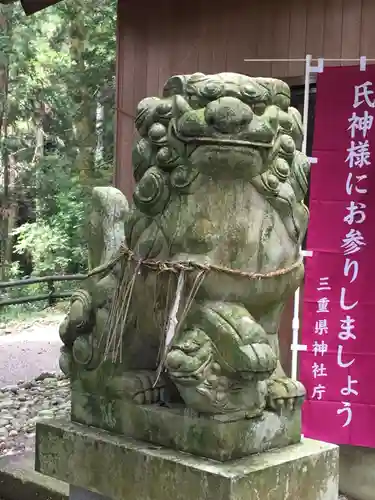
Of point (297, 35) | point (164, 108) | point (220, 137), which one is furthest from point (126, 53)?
point (220, 137)

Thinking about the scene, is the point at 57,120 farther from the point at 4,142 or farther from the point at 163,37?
the point at 163,37

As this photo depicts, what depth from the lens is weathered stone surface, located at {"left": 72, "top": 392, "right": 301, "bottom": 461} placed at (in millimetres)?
1757

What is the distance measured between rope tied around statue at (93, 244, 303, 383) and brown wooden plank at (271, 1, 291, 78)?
8.43ft

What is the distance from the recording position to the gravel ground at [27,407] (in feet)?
15.4

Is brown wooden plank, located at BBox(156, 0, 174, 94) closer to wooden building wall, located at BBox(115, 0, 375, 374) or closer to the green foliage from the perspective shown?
wooden building wall, located at BBox(115, 0, 375, 374)

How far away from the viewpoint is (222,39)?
4531mm

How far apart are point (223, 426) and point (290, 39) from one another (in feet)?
10.1

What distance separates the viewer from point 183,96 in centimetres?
183

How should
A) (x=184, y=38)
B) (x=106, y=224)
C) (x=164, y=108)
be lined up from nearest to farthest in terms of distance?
(x=164, y=108) < (x=106, y=224) < (x=184, y=38)

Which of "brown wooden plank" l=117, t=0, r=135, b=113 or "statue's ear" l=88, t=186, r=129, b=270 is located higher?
"brown wooden plank" l=117, t=0, r=135, b=113

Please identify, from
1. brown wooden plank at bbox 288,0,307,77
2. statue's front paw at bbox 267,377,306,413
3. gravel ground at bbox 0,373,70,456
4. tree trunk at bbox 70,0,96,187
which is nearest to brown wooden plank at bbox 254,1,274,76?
brown wooden plank at bbox 288,0,307,77

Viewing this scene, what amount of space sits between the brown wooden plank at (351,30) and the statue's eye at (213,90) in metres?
2.47

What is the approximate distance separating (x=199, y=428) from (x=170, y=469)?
Answer: 0.43 feet

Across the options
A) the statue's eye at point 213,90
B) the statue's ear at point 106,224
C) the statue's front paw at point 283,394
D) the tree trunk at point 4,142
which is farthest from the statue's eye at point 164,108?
the tree trunk at point 4,142
